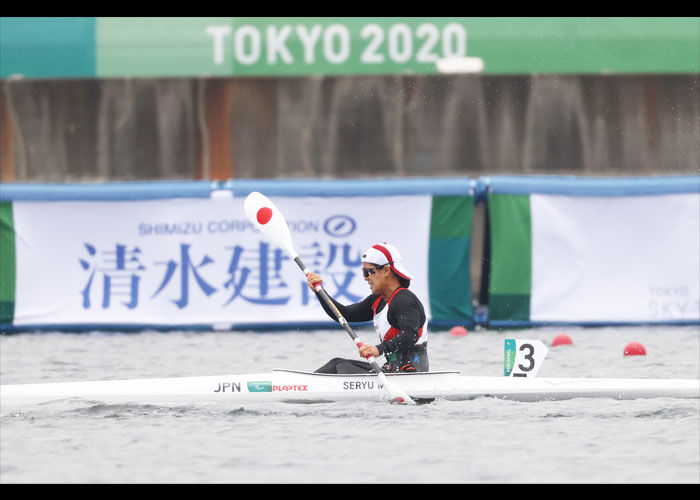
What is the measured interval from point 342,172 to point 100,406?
654 centimetres

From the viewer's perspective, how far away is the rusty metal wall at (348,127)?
1596 centimetres

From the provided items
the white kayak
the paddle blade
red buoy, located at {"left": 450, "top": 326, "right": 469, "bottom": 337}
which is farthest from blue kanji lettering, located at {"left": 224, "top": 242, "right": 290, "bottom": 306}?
the white kayak

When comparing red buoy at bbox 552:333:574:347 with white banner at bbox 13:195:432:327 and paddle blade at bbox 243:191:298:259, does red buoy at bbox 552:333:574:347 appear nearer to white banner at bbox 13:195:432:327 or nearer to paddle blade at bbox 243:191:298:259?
white banner at bbox 13:195:432:327

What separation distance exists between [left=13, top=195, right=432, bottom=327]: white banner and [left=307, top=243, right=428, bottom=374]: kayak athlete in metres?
3.88

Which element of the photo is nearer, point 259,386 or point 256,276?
point 259,386

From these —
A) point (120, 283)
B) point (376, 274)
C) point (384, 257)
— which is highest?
point (384, 257)

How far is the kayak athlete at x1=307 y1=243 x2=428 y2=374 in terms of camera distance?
10.4m

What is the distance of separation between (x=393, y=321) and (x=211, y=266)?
4.45 meters

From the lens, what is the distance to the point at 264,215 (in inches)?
472

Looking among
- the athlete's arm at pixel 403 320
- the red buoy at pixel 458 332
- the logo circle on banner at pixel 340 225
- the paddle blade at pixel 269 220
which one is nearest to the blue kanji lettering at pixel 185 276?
the logo circle on banner at pixel 340 225

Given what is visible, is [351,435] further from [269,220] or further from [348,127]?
[348,127]

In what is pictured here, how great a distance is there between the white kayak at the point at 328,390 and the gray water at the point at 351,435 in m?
0.07

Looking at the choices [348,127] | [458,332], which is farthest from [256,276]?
[348,127]
